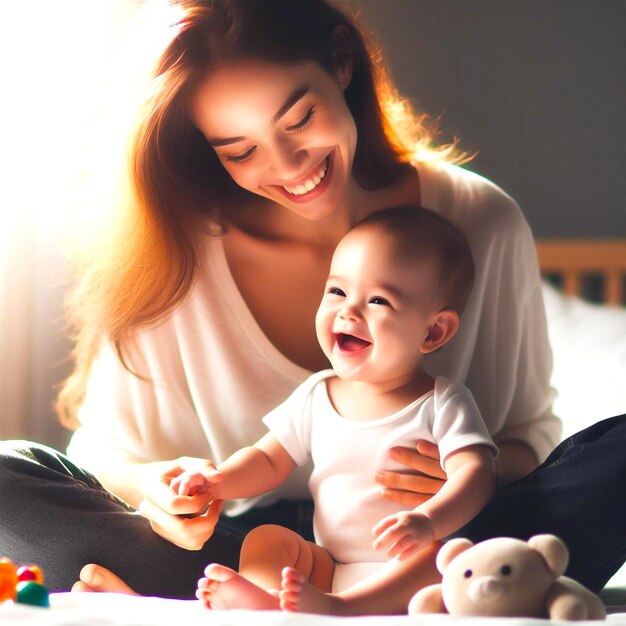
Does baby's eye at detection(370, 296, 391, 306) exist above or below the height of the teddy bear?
above

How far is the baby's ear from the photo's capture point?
1059 millimetres

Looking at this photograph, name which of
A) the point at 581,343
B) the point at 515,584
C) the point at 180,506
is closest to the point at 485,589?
the point at 515,584

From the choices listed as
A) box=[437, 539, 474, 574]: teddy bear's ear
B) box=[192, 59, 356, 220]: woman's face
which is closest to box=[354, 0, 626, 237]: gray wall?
box=[192, 59, 356, 220]: woman's face

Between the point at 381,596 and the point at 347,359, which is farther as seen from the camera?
the point at 347,359

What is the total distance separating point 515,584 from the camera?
79 centimetres

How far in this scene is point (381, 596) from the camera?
0.90m

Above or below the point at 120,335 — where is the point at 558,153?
above

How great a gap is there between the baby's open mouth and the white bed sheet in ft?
1.08

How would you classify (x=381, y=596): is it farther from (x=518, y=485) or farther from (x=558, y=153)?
(x=558, y=153)

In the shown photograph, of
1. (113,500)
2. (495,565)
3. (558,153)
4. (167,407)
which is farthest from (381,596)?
(558,153)

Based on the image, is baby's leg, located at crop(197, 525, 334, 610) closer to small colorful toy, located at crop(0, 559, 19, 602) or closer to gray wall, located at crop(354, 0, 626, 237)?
small colorful toy, located at crop(0, 559, 19, 602)

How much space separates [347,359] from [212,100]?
379mm

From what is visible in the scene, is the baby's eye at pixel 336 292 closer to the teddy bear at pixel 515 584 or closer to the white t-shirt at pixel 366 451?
the white t-shirt at pixel 366 451

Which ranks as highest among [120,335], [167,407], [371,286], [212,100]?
[212,100]
